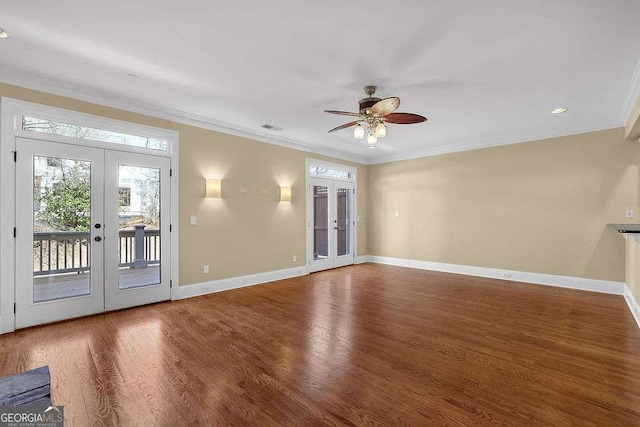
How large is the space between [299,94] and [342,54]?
1075 millimetres

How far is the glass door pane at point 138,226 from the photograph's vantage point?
161 inches

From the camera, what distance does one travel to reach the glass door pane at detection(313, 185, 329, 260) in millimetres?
6832

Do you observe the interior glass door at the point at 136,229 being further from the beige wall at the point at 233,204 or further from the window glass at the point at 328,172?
the window glass at the point at 328,172

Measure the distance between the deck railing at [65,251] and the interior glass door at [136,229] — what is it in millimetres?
18

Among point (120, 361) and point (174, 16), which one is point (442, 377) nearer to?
point (120, 361)

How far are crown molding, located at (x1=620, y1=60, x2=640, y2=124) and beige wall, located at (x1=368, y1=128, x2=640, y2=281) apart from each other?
0.47 m

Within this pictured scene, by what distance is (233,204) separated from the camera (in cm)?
526

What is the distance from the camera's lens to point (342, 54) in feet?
9.53

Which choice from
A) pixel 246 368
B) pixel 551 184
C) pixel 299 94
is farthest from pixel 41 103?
pixel 551 184

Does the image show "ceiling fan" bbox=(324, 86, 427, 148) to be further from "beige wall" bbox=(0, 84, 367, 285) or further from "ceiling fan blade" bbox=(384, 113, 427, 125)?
"beige wall" bbox=(0, 84, 367, 285)

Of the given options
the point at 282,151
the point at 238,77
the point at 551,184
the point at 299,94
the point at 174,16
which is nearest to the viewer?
the point at 174,16

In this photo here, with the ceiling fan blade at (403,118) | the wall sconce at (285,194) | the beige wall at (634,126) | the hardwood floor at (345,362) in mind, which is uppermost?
the beige wall at (634,126)

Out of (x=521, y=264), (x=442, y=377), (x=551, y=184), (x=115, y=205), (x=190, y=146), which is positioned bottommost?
(x=442, y=377)

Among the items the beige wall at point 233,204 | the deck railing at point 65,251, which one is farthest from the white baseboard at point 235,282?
the deck railing at point 65,251
